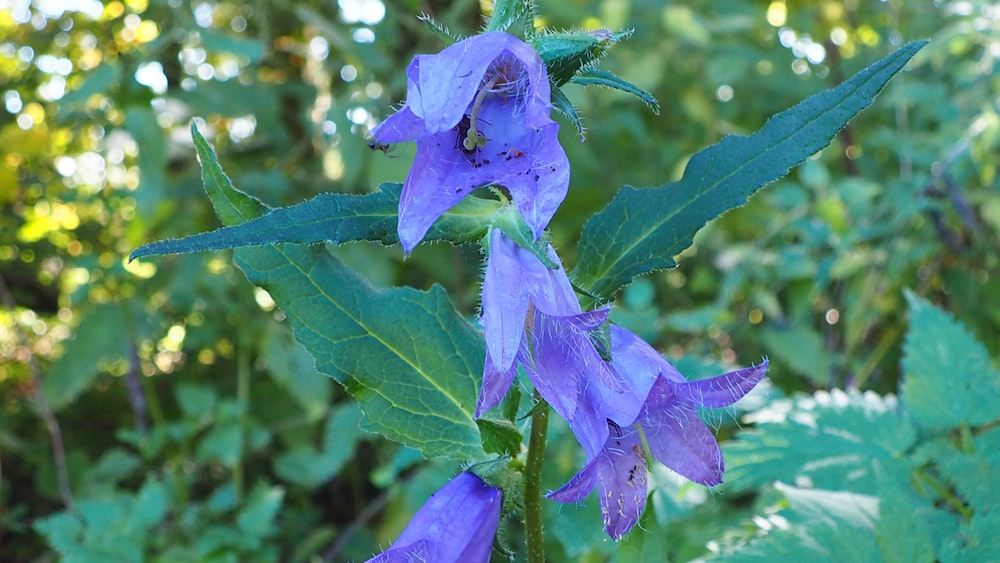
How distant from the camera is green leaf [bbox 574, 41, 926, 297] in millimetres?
805

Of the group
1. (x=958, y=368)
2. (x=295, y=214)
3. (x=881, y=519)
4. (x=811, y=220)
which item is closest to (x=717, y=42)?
(x=811, y=220)

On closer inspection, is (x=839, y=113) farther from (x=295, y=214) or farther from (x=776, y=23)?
(x=776, y=23)

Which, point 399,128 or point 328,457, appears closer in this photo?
point 399,128

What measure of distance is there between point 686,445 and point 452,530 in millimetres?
243

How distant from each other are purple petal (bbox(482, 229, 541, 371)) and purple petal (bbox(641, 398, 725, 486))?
164 millimetres

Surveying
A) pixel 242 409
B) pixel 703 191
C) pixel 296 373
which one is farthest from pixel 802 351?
pixel 703 191

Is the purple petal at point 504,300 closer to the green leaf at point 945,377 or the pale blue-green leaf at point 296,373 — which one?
the green leaf at point 945,377

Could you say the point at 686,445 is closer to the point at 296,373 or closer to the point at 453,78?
the point at 453,78

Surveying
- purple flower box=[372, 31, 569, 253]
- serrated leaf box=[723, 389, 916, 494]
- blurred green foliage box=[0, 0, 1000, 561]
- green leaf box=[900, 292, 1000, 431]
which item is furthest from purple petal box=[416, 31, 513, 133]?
blurred green foliage box=[0, 0, 1000, 561]

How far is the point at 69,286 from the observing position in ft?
9.97

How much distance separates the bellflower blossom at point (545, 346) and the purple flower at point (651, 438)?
0.02 meters

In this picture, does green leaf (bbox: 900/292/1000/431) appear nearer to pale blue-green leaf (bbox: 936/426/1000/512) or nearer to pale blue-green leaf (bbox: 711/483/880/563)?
pale blue-green leaf (bbox: 936/426/1000/512)

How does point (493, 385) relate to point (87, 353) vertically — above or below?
above

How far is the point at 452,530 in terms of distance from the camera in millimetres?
835
